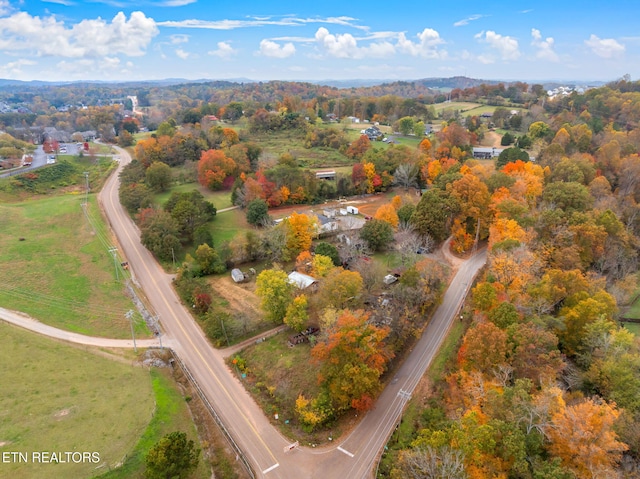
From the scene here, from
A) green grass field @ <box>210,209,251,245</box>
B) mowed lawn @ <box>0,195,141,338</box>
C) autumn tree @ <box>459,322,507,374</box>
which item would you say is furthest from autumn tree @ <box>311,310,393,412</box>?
green grass field @ <box>210,209,251,245</box>

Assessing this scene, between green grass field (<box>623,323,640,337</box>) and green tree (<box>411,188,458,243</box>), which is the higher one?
green tree (<box>411,188,458,243</box>)

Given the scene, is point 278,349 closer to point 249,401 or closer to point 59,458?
point 249,401

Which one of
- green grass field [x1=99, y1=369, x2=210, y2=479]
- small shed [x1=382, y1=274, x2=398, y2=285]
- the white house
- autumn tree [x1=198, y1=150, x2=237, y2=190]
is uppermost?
autumn tree [x1=198, y1=150, x2=237, y2=190]

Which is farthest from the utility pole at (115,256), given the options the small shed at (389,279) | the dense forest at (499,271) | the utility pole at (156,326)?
the small shed at (389,279)

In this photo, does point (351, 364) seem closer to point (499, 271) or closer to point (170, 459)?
point (170, 459)

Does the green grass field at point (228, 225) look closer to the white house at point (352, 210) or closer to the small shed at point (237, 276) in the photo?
the small shed at point (237, 276)

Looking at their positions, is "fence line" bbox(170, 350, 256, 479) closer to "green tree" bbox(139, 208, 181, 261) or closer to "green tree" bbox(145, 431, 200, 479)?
"green tree" bbox(145, 431, 200, 479)

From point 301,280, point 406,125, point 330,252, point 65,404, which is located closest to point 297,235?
point 330,252
